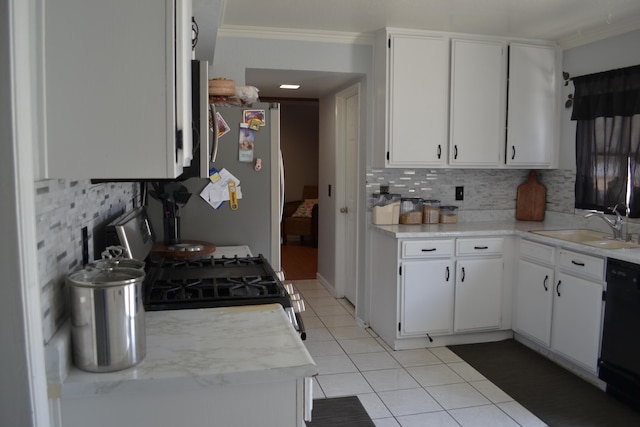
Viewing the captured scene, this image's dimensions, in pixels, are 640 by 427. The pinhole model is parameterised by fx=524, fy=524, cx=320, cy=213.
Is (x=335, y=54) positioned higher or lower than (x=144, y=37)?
higher

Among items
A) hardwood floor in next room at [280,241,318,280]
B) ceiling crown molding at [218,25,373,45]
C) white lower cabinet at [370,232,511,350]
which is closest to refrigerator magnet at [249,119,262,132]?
ceiling crown molding at [218,25,373,45]

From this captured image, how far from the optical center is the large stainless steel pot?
130 cm

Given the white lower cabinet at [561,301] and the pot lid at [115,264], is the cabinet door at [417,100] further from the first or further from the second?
the pot lid at [115,264]

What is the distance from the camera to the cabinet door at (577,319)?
3.15m

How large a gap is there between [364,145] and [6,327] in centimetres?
336

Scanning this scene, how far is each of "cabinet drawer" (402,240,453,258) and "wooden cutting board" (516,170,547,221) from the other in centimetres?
107

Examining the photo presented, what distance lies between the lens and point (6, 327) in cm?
113

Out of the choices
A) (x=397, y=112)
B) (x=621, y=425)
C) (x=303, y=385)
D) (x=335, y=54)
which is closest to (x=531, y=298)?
(x=621, y=425)

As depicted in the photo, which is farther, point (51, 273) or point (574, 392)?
point (574, 392)

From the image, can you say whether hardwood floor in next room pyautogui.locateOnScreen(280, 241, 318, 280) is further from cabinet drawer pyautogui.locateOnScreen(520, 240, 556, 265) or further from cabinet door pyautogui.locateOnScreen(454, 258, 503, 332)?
cabinet drawer pyautogui.locateOnScreen(520, 240, 556, 265)

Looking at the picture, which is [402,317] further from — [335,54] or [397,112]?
[335,54]

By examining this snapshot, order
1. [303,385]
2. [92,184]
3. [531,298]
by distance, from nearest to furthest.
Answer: [303,385] → [92,184] → [531,298]

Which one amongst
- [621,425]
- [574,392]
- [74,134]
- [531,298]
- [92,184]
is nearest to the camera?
[74,134]

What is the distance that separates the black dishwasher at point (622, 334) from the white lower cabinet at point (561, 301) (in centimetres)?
6
